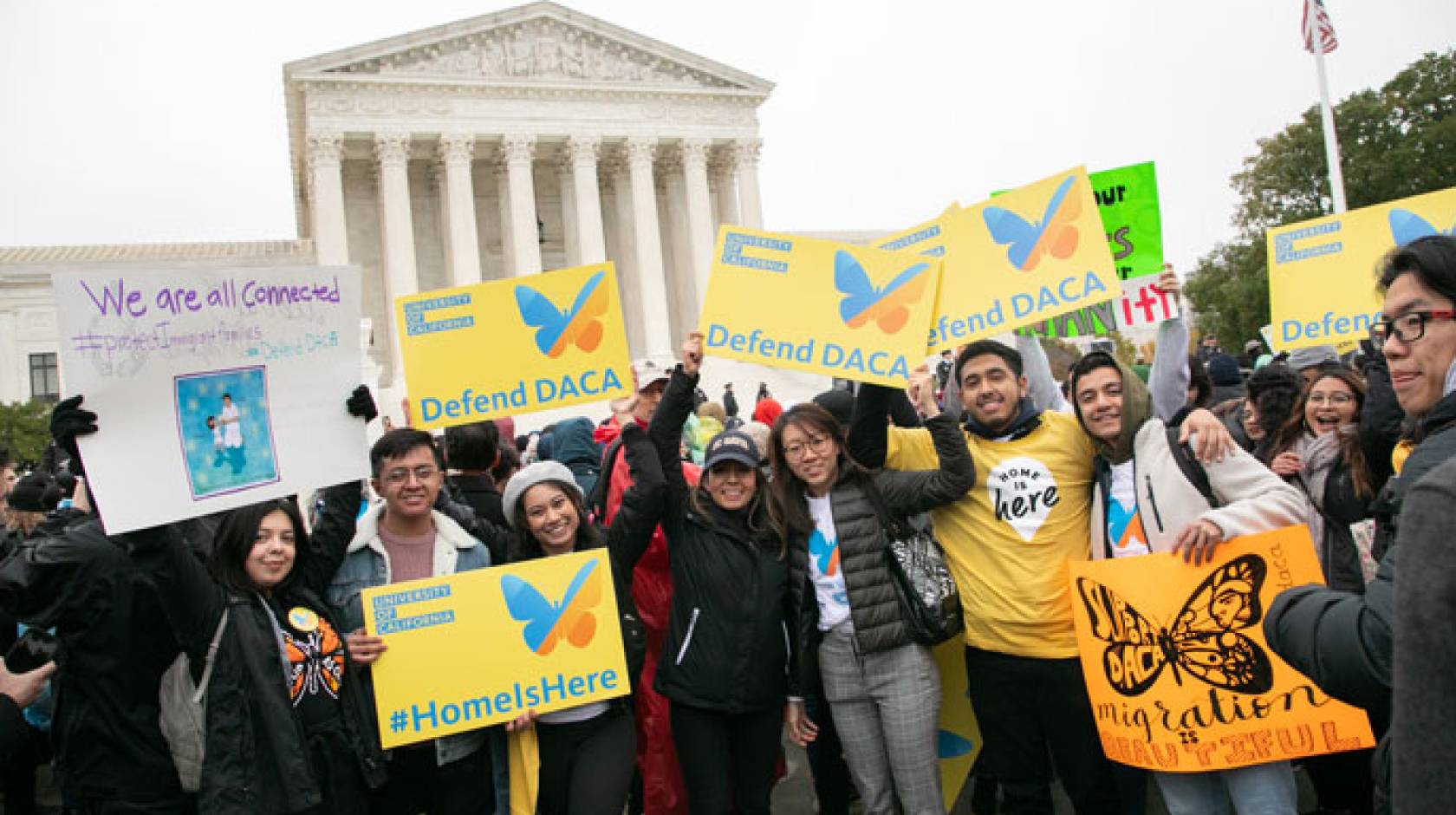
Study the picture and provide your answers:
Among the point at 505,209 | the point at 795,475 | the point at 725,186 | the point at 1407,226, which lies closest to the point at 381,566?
the point at 795,475

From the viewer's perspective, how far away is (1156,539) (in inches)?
144

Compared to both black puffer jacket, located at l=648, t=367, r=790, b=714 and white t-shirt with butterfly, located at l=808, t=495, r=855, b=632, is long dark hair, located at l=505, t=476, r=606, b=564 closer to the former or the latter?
black puffer jacket, located at l=648, t=367, r=790, b=714

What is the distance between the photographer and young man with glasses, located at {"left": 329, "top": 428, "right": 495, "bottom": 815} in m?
3.87

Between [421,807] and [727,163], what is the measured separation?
43.5 m

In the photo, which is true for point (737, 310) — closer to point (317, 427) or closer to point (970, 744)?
point (317, 427)

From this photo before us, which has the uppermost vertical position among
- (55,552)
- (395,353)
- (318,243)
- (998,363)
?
(318,243)

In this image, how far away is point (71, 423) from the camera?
10.8 feet

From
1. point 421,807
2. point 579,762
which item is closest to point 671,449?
point 579,762

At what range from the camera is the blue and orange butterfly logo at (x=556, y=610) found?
3857 millimetres

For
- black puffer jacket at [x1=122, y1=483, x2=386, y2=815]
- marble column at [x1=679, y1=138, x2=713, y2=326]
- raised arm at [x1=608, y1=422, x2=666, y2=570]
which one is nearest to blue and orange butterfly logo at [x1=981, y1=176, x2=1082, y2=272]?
raised arm at [x1=608, y1=422, x2=666, y2=570]

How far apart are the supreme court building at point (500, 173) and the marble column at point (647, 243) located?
0.07m

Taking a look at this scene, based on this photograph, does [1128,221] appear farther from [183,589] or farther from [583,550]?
[183,589]

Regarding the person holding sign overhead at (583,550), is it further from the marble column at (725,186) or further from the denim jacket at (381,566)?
the marble column at (725,186)

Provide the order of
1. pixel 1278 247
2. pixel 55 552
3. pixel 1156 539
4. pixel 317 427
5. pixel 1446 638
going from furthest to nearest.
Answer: pixel 1278 247 < pixel 317 427 < pixel 1156 539 < pixel 55 552 < pixel 1446 638
